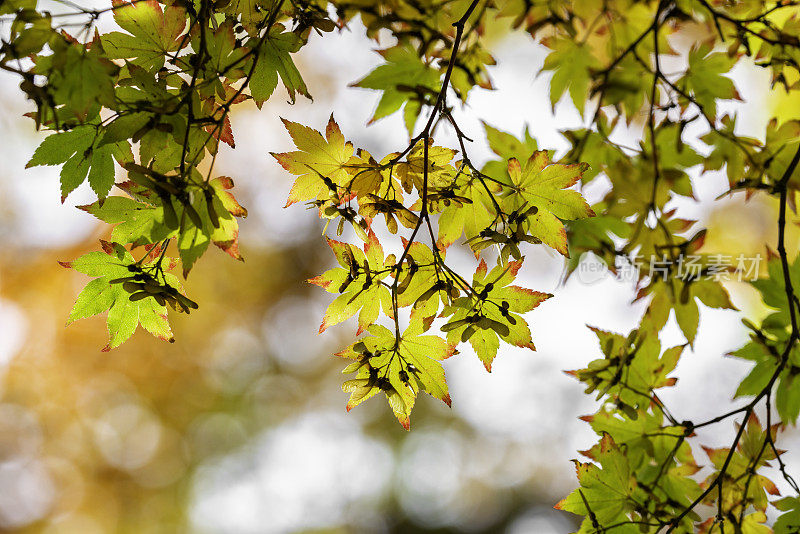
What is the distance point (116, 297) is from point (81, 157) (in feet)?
0.63

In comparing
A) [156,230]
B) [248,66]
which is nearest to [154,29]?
[248,66]

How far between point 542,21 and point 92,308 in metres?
0.87

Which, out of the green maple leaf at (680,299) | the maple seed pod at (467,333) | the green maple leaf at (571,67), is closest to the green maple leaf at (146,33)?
the maple seed pod at (467,333)

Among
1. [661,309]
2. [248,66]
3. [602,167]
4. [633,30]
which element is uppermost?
[633,30]

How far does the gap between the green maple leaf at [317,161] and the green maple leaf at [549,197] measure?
23cm

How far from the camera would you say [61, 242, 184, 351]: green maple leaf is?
72cm

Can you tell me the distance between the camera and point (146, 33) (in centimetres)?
70

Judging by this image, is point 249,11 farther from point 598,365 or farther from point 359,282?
point 598,365

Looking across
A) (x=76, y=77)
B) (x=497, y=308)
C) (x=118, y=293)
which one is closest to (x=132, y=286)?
(x=118, y=293)

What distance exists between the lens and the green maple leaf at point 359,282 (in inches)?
29.3

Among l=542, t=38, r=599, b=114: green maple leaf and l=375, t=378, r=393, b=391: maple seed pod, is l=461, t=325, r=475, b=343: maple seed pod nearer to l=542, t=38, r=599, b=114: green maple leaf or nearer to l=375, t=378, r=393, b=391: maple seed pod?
l=375, t=378, r=393, b=391: maple seed pod

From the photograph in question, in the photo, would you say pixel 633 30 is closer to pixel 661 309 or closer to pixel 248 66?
pixel 661 309

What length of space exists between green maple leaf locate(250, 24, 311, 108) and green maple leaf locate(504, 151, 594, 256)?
0.32 meters

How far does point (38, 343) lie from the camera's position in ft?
15.3
